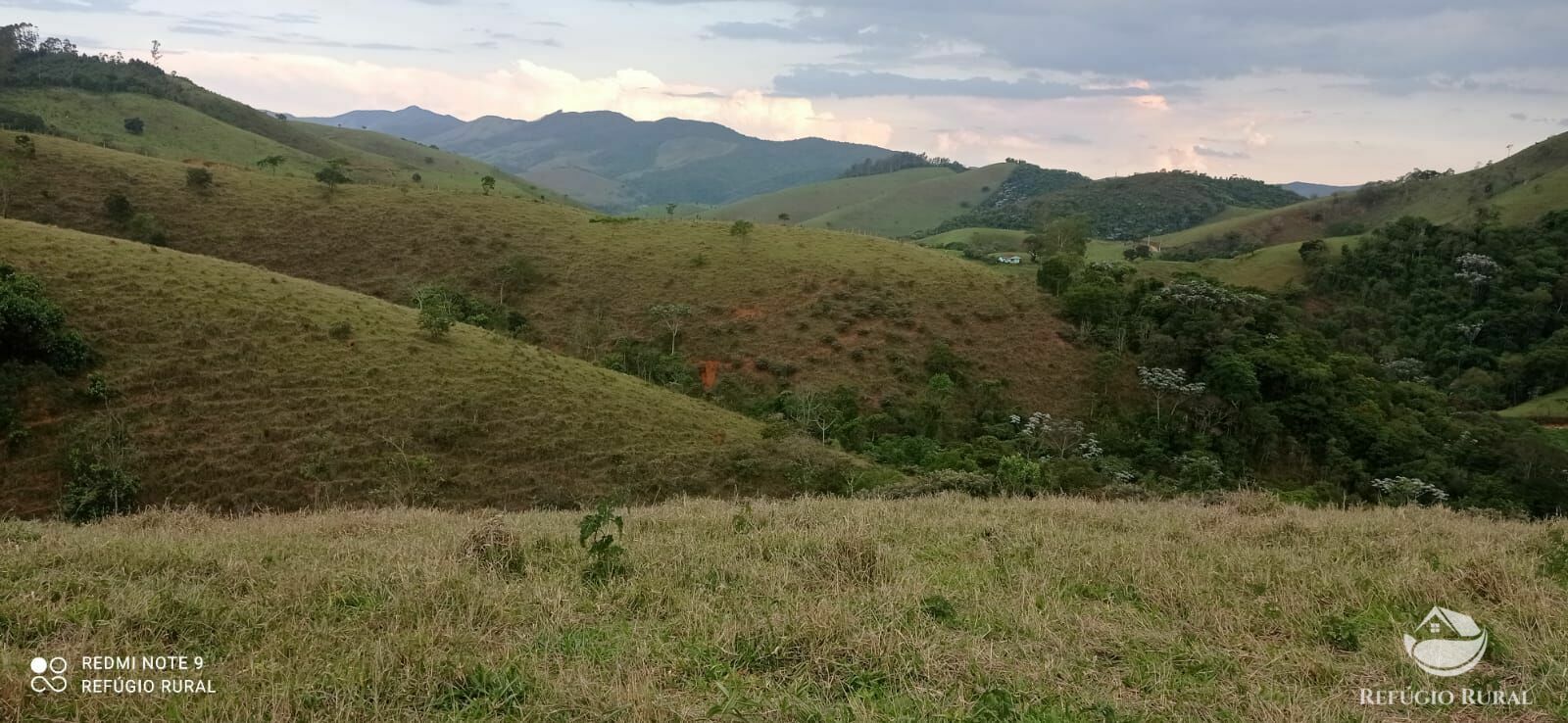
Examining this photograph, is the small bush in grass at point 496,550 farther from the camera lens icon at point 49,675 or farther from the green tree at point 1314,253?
the green tree at point 1314,253

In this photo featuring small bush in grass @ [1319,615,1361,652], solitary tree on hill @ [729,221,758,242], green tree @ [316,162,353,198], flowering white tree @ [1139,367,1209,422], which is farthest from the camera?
solitary tree on hill @ [729,221,758,242]

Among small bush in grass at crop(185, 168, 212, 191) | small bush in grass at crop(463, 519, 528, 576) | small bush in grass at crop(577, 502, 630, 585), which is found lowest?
small bush in grass at crop(463, 519, 528, 576)

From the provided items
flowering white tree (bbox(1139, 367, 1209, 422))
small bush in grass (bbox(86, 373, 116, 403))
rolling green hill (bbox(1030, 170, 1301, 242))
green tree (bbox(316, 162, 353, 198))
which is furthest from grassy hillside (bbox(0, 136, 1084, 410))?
rolling green hill (bbox(1030, 170, 1301, 242))

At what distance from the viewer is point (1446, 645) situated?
601 centimetres

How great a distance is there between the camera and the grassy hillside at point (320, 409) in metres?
23.6

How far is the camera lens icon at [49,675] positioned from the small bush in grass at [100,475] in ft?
67.1

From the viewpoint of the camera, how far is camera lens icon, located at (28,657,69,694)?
4.80m

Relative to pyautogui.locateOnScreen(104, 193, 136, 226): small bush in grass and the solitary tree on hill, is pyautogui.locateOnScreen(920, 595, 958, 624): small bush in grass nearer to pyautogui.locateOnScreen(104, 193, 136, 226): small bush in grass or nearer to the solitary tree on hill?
the solitary tree on hill

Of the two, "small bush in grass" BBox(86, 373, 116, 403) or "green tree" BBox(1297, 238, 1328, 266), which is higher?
"green tree" BBox(1297, 238, 1328, 266)

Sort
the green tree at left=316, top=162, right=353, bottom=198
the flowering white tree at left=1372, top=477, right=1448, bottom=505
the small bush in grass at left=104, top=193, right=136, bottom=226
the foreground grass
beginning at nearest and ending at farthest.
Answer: the foreground grass < the flowering white tree at left=1372, top=477, right=1448, bottom=505 < the small bush in grass at left=104, top=193, right=136, bottom=226 < the green tree at left=316, top=162, right=353, bottom=198

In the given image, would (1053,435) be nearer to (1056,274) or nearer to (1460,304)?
(1056,274)

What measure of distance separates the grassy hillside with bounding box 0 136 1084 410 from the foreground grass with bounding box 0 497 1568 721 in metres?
35.0

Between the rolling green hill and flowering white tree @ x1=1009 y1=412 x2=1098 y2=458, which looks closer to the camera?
flowering white tree @ x1=1009 y1=412 x2=1098 y2=458

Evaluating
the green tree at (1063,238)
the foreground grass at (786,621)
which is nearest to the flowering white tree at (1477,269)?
the green tree at (1063,238)
